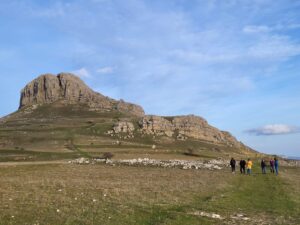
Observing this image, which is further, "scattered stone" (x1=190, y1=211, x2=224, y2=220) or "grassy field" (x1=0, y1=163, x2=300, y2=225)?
"scattered stone" (x1=190, y1=211, x2=224, y2=220)

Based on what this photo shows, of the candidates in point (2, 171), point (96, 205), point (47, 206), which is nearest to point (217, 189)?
point (96, 205)

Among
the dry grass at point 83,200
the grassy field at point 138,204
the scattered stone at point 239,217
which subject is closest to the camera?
the dry grass at point 83,200

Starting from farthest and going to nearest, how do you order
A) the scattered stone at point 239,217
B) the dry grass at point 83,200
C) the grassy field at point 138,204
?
the scattered stone at point 239,217 < the grassy field at point 138,204 < the dry grass at point 83,200

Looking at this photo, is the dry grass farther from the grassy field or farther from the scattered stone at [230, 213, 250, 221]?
the scattered stone at [230, 213, 250, 221]

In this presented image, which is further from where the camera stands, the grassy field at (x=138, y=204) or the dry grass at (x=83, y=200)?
the grassy field at (x=138, y=204)

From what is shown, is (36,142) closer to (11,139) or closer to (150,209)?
(11,139)

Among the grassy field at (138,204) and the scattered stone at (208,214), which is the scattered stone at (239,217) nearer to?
the grassy field at (138,204)

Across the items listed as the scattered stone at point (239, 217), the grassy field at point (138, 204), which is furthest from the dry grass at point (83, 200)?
the scattered stone at point (239, 217)

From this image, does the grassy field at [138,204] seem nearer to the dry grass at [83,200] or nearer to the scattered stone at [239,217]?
the dry grass at [83,200]

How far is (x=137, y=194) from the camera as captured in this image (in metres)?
33.1

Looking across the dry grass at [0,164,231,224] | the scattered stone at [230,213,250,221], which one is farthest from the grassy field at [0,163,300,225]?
the scattered stone at [230,213,250,221]

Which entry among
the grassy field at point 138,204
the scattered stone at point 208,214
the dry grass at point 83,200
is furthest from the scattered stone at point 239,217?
the dry grass at point 83,200

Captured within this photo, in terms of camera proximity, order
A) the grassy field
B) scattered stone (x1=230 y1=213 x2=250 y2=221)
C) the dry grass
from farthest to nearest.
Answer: scattered stone (x1=230 y1=213 x2=250 y2=221)
the grassy field
the dry grass

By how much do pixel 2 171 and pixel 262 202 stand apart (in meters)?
32.1
